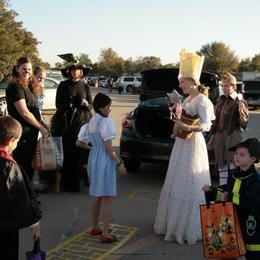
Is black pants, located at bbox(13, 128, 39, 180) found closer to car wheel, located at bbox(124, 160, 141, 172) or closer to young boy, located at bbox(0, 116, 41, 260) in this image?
young boy, located at bbox(0, 116, 41, 260)

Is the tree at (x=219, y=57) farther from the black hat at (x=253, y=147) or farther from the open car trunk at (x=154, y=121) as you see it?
the black hat at (x=253, y=147)

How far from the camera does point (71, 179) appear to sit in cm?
699

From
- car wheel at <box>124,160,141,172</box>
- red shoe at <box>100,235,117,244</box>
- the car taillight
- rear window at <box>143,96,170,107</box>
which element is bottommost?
red shoe at <box>100,235,117,244</box>

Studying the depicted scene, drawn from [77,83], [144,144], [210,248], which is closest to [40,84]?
[77,83]

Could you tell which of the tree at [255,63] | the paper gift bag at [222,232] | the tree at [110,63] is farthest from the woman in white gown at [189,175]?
the tree at [110,63]

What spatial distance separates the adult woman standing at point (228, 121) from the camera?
6.12 metres

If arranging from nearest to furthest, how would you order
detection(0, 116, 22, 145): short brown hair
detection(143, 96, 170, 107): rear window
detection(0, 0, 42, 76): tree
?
detection(0, 116, 22, 145): short brown hair < detection(143, 96, 170, 107): rear window < detection(0, 0, 42, 76): tree

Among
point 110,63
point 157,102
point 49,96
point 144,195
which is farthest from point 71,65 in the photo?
point 110,63

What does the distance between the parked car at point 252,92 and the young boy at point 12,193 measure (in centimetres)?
2347

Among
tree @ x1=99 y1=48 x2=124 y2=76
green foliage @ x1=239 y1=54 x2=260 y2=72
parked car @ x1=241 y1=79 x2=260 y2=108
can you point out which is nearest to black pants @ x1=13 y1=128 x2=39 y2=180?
parked car @ x1=241 y1=79 x2=260 y2=108

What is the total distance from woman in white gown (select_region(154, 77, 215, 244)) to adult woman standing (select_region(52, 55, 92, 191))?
92.3 inches

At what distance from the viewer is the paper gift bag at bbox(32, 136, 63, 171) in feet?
20.8

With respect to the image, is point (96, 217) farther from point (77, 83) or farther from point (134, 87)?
point (134, 87)

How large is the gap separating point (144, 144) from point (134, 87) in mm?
42549
